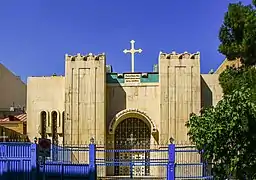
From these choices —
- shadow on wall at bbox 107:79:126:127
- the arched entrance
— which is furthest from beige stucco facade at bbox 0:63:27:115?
the arched entrance

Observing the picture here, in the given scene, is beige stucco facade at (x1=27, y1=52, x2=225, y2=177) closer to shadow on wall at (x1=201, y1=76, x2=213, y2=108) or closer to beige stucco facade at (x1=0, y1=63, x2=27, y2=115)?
A: shadow on wall at (x1=201, y1=76, x2=213, y2=108)

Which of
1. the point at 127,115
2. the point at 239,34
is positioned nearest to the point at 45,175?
the point at 239,34

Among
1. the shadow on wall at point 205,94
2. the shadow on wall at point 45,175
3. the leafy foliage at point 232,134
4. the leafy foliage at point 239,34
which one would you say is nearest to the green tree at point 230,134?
the leafy foliage at point 232,134

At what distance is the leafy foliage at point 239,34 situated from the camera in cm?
2039

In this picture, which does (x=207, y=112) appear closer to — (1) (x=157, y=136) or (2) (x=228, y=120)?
(2) (x=228, y=120)

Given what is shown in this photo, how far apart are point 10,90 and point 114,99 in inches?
547

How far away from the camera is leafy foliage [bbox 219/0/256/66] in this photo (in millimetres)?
20391

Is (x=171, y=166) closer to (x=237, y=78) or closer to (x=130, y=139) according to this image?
(x=237, y=78)

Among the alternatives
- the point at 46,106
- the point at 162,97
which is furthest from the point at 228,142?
the point at 46,106

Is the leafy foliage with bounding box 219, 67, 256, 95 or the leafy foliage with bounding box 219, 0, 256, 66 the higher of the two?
the leafy foliage with bounding box 219, 0, 256, 66

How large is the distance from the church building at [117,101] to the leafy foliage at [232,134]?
559 inches

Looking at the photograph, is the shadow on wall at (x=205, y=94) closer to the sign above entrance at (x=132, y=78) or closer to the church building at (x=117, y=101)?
the church building at (x=117, y=101)

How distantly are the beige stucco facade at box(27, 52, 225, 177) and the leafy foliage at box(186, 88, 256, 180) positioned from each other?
1408 cm

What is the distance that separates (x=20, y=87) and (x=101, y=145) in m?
17.5
